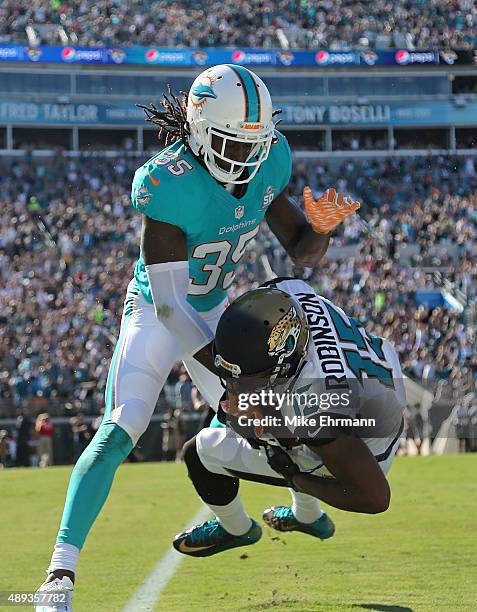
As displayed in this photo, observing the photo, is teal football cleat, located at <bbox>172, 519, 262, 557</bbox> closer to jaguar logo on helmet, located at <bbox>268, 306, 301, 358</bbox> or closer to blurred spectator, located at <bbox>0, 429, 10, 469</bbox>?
jaguar logo on helmet, located at <bbox>268, 306, 301, 358</bbox>

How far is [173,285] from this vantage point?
4414 mm

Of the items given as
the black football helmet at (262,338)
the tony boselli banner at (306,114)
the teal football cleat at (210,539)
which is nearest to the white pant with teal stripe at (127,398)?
the teal football cleat at (210,539)

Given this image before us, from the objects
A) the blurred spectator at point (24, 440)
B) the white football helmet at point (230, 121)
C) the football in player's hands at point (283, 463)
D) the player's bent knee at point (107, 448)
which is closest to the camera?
the football in player's hands at point (283, 463)

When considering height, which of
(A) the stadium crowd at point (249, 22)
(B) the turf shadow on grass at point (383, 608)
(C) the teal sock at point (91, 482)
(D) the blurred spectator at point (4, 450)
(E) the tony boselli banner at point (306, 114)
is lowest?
(D) the blurred spectator at point (4, 450)

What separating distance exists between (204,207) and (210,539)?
5.23ft

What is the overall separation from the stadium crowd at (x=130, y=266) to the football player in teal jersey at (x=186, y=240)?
37.3ft

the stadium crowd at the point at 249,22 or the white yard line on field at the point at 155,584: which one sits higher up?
the stadium crowd at the point at 249,22

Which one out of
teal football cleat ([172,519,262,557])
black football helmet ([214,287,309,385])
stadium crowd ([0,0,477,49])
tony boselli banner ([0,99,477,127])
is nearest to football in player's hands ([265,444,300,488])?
black football helmet ([214,287,309,385])

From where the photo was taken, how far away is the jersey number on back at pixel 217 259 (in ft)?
15.8

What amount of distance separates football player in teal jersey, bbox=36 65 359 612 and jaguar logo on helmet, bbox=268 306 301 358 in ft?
2.07

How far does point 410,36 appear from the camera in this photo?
1373 inches

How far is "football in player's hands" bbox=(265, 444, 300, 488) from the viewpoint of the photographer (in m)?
3.85

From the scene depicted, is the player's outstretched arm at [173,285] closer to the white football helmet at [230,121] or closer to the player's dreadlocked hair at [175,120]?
the white football helmet at [230,121]

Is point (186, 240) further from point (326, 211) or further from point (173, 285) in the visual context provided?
point (326, 211)
